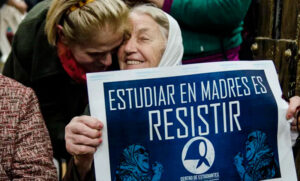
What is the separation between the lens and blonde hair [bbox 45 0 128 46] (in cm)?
145

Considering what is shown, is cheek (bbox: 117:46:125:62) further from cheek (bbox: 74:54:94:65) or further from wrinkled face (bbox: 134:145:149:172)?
wrinkled face (bbox: 134:145:149:172)

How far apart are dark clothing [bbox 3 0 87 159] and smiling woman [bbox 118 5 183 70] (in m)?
0.32

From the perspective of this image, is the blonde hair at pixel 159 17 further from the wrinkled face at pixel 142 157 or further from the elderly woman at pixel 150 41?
the wrinkled face at pixel 142 157

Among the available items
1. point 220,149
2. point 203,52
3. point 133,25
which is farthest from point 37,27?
point 220,149

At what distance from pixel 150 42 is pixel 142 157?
0.43 meters

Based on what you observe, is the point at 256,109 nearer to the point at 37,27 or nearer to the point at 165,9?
the point at 165,9

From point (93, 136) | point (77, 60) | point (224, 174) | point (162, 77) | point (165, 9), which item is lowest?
point (224, 174)

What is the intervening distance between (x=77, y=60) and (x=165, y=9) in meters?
0.36

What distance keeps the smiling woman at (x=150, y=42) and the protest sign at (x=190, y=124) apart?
0.83 feet

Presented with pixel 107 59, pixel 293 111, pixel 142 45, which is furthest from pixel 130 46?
pixel 293 111

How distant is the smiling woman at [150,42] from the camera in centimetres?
140

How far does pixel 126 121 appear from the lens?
113 centimetres

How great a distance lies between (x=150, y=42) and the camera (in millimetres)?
1419

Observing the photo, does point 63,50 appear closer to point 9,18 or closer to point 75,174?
point 75,174
